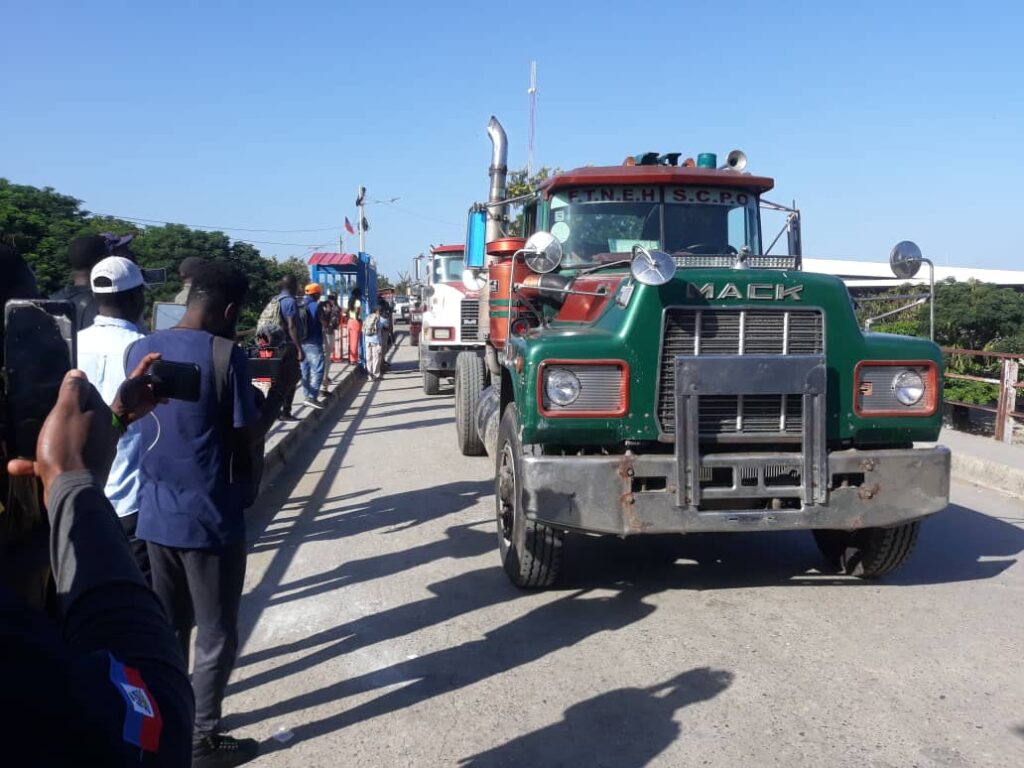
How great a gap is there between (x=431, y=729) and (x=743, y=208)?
4.50m

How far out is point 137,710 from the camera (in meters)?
1.18

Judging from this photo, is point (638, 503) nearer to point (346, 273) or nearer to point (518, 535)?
point (518, 535)

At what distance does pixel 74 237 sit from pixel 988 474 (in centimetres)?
997

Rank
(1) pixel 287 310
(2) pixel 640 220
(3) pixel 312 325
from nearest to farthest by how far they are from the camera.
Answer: (2) pixel 640 220, (1) pixel 287 310, (3) pixel 312 325

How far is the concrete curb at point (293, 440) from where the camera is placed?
28.7 feet

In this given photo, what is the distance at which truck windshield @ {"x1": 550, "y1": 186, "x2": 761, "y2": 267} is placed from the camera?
6281 mm

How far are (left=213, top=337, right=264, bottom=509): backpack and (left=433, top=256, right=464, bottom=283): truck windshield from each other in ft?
44.1

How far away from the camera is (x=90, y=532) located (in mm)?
1485

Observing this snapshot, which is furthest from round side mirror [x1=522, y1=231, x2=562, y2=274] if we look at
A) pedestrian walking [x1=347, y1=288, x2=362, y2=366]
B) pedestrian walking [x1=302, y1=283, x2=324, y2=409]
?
pedestrian walking [x1=347, y1=288, x2=362, y2=366]

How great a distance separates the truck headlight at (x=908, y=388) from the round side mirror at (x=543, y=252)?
2117 mm

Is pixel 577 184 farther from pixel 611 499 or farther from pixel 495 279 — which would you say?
pixel 611 499

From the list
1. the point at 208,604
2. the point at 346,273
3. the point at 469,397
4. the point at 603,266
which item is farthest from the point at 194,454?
the point at 346,273

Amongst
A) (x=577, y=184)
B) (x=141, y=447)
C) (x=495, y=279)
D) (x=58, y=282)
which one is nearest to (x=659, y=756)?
(x=141, y=447)

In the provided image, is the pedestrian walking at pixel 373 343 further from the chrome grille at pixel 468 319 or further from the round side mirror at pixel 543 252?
the round side mirror at pixel 543 252
